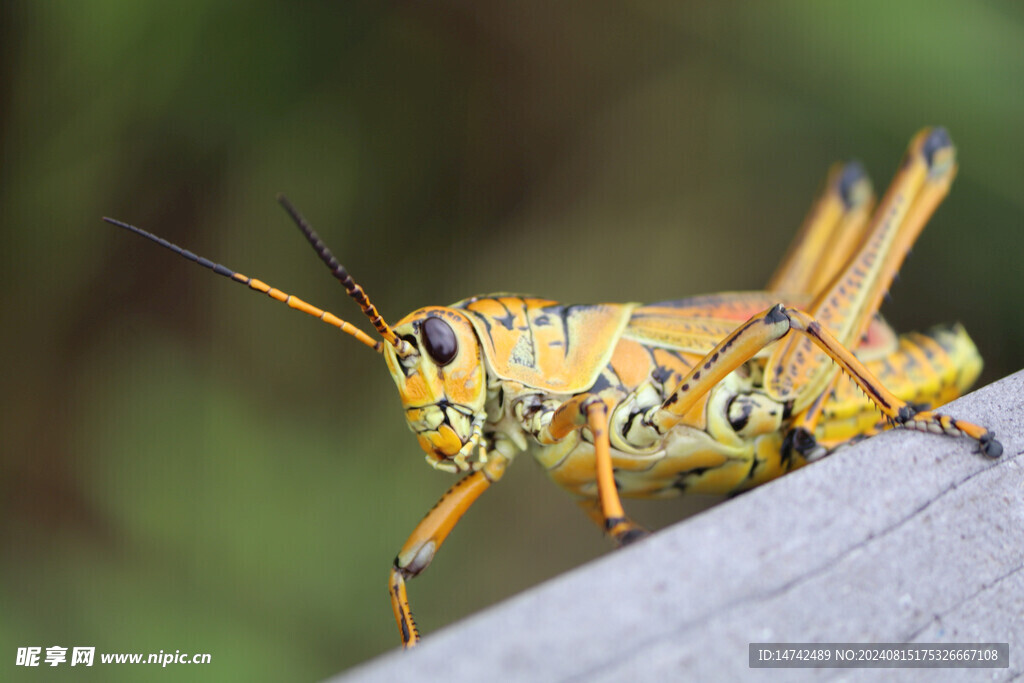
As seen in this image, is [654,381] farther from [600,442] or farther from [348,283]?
[348,283]

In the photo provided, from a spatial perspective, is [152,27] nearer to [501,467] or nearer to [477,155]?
[477,155]

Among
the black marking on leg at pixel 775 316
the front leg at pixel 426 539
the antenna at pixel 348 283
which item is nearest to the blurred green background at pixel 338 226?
the front leg at pixel 426 539

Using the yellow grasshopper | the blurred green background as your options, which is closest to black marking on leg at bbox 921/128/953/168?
the yellow grasshopper

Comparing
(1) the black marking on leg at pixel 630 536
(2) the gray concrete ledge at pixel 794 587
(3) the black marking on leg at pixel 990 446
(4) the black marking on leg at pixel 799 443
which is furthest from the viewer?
(4) the black marking on leg at pixel 799 443

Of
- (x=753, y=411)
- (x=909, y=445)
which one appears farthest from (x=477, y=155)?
(x=909, y=445)

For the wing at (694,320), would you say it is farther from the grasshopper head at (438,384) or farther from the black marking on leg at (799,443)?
the grasshopper head at (438,384)

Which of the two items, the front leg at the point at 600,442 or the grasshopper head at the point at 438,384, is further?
the grasshopper head at the point at 438,384
